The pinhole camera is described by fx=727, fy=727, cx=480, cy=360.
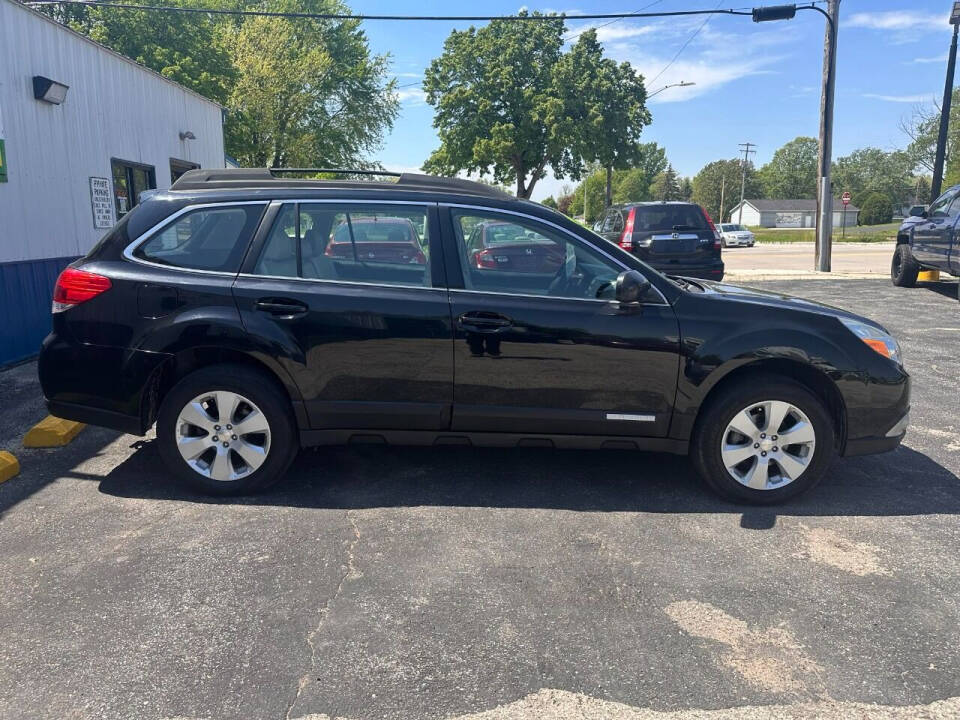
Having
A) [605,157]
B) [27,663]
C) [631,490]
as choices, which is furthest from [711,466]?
[605,157]

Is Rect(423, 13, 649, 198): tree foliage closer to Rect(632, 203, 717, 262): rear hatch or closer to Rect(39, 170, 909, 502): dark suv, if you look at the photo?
Rect(632, 203, 717, 262): rear hatch

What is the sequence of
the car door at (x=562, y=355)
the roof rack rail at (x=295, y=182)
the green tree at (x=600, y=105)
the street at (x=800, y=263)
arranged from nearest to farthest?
the car door at (x=562, y=355), the roof rack rail at (x=295, y=182), the street at (x=800, y=263), the green tree at (x=600, y=105)

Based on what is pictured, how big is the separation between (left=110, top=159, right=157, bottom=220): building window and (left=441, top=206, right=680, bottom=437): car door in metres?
8.36

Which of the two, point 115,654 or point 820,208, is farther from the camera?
point 820,208

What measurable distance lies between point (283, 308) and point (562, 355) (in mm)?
1537

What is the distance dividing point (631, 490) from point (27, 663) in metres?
3.05

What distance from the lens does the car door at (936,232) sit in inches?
474

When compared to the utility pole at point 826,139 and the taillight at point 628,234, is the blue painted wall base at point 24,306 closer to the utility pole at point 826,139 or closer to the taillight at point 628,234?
the taillight at point 628,234

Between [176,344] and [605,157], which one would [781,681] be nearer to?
[176,344]

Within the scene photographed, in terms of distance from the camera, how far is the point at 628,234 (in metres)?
12.8

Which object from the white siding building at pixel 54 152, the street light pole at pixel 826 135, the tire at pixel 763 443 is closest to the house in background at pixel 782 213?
the street light pole at pixel 826 135

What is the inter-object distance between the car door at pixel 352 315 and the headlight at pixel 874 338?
229 centimetres

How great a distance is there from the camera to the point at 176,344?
13.1ft

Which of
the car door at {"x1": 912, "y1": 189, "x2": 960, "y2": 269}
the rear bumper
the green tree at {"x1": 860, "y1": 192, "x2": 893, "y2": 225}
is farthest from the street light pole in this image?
the green tree at {"x1": 860, "y1": 192, "x2": 893, "y2": 225}
